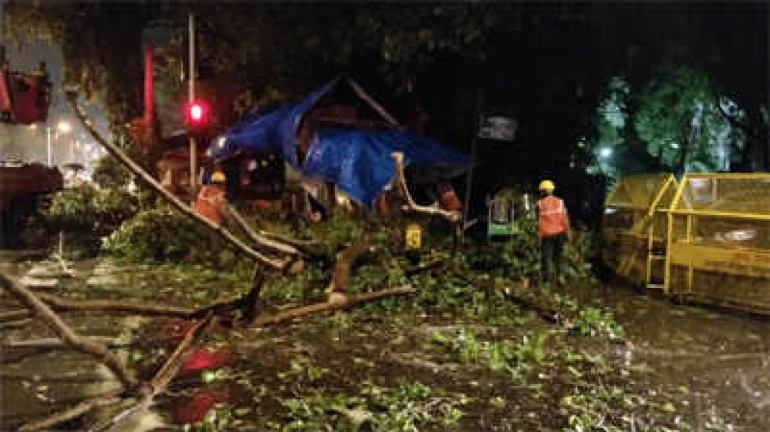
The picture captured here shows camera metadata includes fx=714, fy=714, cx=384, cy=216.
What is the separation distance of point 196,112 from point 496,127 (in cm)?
609

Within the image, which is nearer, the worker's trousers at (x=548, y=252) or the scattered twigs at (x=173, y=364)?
the scattered twigs at (x=173, y=364)

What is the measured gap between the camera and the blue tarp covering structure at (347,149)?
13.2m

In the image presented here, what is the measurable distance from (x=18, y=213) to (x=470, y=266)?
13.1m

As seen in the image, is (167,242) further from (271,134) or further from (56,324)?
(56,324)

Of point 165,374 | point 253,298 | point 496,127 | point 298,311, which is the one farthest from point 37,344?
point 496,127

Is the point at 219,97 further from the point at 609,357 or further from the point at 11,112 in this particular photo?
the point at 609,357

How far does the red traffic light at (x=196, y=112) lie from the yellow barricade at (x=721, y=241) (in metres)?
8.98

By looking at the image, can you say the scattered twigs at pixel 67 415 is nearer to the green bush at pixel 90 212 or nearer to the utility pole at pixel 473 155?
the utility pole at pixel 473 155

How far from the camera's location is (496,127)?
14.7m

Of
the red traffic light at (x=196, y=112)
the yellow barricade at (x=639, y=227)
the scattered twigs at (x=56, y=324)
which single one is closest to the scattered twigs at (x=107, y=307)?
the scattered twigs at (x=56, y=324)

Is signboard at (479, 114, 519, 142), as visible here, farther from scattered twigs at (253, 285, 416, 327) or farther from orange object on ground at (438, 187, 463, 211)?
→ scattered twigs at (253, 285, 416, 327)

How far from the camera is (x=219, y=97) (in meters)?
19.9

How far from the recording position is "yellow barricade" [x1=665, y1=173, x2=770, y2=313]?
9.40 metres

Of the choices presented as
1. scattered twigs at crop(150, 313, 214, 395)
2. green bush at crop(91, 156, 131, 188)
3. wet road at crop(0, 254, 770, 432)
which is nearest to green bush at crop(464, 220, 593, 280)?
wet road at crop(0, 254, 770, 432)
